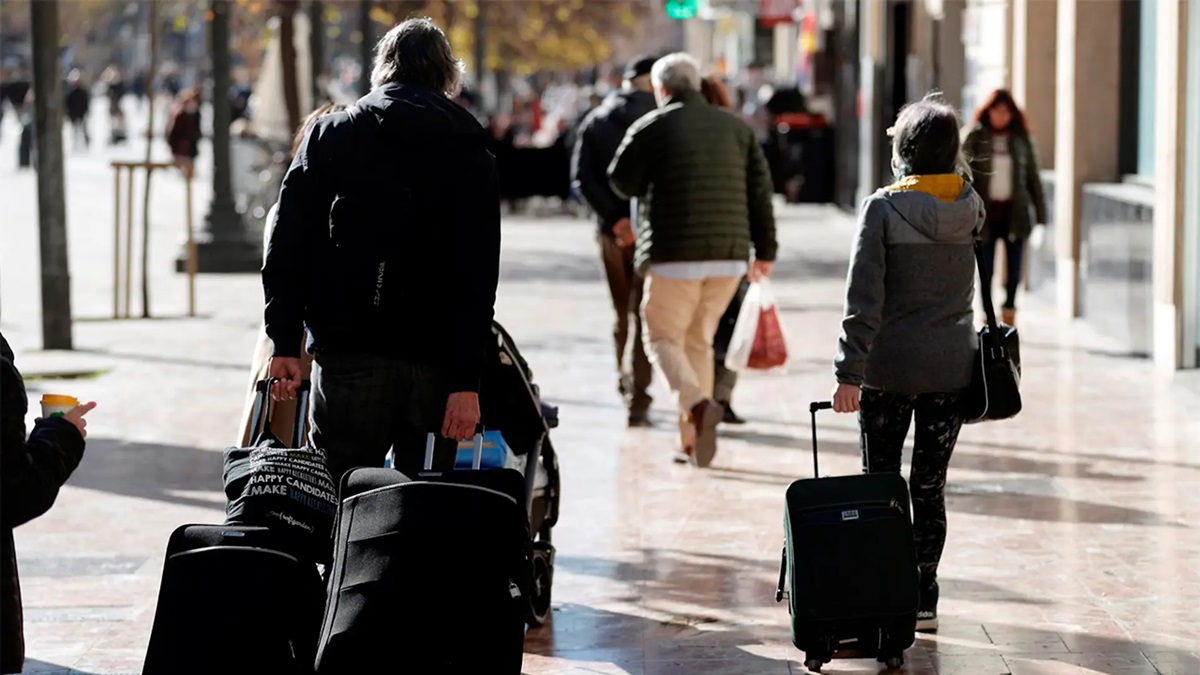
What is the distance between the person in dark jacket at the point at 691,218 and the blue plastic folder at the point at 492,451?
3.08 m

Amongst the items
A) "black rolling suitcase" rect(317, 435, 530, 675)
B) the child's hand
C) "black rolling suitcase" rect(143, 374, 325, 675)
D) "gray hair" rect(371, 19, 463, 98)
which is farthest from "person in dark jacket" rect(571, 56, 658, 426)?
the child's hand

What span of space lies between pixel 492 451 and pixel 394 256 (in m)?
1.32

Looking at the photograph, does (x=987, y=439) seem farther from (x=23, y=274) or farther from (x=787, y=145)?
(x=787, y=145)

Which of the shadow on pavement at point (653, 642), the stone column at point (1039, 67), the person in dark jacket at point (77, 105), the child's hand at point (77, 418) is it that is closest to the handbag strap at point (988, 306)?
the shadow on pavement at point (653, 642)

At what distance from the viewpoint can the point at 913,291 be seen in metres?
6.31

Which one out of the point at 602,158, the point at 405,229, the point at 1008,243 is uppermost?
the point at 602,158

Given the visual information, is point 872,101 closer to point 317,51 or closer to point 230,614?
point 317,51

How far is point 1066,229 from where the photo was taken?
1606 centimetres

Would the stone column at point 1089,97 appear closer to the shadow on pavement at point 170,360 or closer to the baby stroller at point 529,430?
the shadow on pavement at point 170,360

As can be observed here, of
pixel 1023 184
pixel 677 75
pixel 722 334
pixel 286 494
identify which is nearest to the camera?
pixel 286 494

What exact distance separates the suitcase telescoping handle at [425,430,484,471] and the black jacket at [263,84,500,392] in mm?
175

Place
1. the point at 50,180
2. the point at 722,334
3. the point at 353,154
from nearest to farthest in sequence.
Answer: the point at 353,154 → the point at 722,334 → the point at 50,180

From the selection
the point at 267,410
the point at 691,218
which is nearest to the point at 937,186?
the point at 267,410

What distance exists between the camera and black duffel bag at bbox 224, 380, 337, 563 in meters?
5.36
